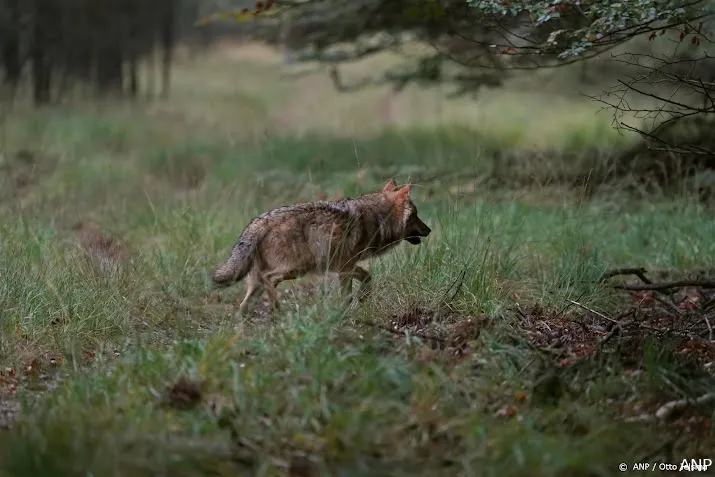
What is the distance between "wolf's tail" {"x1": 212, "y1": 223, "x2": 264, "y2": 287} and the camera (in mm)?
7488

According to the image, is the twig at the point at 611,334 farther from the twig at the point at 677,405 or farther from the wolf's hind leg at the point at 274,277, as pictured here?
the wolf's hind leg at the point at 274,277

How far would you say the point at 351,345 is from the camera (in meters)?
5.68

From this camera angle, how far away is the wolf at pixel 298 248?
7605mm

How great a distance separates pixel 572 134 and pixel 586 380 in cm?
1332

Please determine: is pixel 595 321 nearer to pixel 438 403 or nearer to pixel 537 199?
pixel 438 403

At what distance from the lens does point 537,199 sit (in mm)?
11133

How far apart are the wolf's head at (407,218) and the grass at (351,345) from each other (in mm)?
242

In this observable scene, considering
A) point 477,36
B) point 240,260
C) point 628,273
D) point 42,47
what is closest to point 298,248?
point 240,260

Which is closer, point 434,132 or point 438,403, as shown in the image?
point 438,403

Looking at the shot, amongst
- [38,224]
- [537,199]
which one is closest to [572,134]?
[537,199]

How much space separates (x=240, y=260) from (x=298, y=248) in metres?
0.51

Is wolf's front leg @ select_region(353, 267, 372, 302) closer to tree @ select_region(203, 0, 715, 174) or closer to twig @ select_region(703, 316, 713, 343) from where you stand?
tree @ select_region(203, 0, 715, 174)

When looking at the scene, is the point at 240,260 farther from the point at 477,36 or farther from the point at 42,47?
the point at 42,47

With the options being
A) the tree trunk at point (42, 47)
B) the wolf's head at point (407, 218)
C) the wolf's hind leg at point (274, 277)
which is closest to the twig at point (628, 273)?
the wolf's head at point (407, 218)
